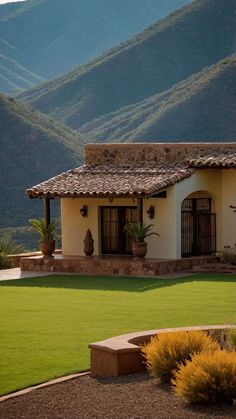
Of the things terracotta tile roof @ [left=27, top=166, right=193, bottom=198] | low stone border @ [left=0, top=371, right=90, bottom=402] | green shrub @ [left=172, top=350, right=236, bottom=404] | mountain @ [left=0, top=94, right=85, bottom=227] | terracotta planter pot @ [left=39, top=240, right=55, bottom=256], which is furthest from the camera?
mountain @ [left=0, top=94, right=85, bottom=227]

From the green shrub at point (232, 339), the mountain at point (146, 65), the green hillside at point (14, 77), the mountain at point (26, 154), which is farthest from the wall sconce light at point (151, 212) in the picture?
the green hillside at point (14, 77)

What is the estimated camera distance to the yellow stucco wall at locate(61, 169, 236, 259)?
93.0 feet

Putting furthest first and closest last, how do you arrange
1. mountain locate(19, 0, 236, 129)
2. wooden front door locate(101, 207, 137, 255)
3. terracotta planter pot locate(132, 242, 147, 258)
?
1. mountain locate(19, 0, 236, 129)
2. wooden front door locate(101, 207, 137, 255)
3. terracotta planter pot locate(132, 242, 147, 258)

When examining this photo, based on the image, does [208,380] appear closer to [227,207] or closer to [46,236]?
[46,236]

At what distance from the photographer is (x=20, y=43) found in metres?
186

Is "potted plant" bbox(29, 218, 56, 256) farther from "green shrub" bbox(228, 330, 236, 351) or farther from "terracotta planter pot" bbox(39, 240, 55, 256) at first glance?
"green shrub" bbox(228, 330, 236, 351)

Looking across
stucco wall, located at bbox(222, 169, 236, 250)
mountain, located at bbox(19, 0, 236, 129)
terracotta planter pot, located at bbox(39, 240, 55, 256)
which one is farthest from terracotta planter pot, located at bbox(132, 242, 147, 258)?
mountain, located at bbox(19, 0, 236, 129)

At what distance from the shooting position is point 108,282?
81.1 ft

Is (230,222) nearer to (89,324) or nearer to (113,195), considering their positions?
(113,195)

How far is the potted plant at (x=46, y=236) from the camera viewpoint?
28672 millimetres

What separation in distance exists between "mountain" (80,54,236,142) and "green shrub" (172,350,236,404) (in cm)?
6154

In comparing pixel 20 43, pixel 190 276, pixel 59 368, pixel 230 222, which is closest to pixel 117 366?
pixel 59 368

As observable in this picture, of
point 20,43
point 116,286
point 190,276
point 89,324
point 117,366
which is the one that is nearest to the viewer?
point 117,366

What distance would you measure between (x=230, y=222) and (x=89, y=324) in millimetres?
13358
